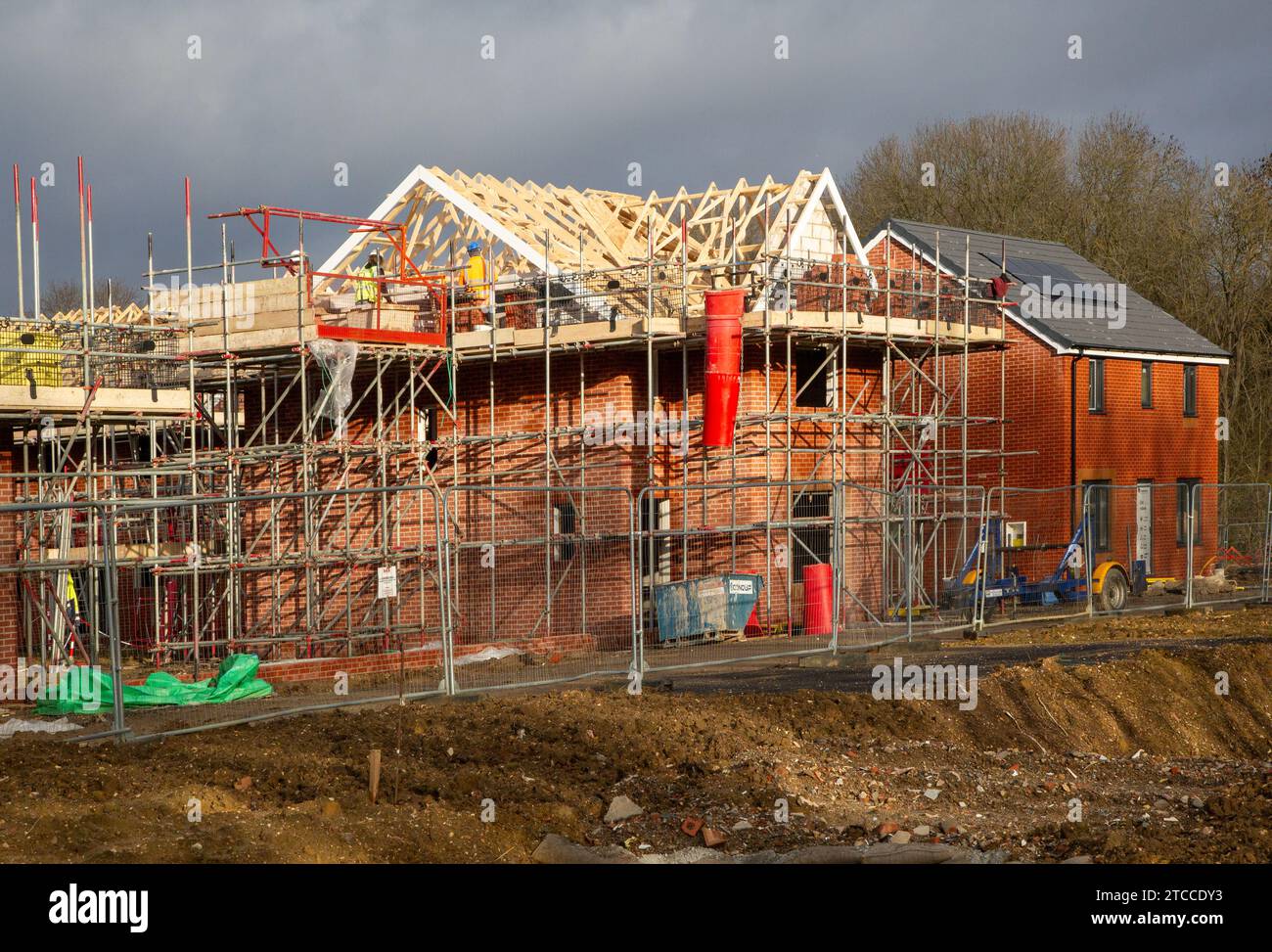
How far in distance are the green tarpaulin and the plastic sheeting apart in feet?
19.6

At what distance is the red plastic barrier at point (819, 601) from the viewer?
18.7m

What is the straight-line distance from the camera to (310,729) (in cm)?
1234

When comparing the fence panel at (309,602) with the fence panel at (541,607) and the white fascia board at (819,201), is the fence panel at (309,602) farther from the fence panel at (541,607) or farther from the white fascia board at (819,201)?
the white fascia board at (819,201)

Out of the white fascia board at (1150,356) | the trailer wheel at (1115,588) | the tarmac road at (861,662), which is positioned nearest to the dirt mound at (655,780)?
the tarmac road at (861,662)

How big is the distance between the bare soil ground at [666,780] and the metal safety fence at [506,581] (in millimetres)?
1565

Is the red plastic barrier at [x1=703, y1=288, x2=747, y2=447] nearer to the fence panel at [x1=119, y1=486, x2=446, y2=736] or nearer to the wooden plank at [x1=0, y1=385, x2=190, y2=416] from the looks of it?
the fence panel at [x1=119, y1=486, x2=446, y2=736]

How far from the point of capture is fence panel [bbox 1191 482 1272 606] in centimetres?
2539

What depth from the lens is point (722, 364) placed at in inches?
810

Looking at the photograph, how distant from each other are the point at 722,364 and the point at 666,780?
10404 millimetres

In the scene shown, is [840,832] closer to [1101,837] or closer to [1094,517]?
[1101,837]

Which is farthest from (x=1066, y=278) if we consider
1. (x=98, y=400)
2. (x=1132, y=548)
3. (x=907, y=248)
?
(x=98, y=400)

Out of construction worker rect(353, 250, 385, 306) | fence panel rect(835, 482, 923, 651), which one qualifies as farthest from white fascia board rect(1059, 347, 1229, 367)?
construction worker rect(353, 250, 385, 306)
